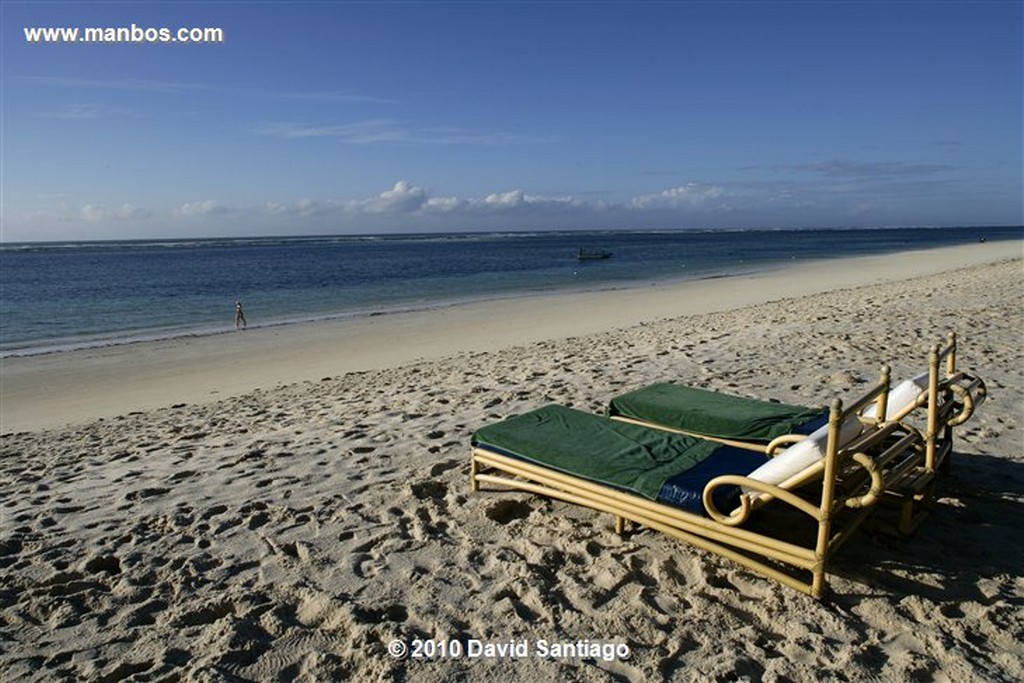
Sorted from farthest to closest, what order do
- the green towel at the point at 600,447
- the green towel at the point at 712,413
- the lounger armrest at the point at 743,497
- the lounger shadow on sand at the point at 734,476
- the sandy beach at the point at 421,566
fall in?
the green towel at the point at 712,413
the green towel at the point at 600,447
the lounger shadow on sand at the point at 734,476
the lounger armrest at the point at 743,497
the sandy beach at the point at 421,566

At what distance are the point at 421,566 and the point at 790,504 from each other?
6.58ft

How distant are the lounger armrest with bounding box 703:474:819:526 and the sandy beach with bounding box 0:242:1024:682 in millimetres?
384

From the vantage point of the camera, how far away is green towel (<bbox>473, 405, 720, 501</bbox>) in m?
3.78

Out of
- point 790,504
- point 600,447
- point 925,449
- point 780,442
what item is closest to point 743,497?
point 790,504

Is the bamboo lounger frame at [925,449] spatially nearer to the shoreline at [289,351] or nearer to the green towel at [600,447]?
the green towel at [600,447]

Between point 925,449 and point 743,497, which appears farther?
point 925,449

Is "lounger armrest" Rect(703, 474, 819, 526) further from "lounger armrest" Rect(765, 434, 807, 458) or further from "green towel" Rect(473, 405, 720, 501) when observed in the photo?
"lounger armrest" Rect(765, 434, 807, 458)

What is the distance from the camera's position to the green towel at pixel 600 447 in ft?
12.4

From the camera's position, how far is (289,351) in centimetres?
1473

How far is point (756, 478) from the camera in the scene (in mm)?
3385

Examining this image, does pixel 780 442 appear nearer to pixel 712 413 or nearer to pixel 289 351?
pixel 712 413

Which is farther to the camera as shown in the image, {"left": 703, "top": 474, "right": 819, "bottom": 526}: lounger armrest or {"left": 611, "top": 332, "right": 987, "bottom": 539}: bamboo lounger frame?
{"left": 611, "top": 332, "right": 987, "bottom": 539}: bamboo lounger frame

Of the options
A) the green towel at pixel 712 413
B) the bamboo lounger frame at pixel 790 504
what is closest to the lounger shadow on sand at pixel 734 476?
the bamboo lounger frame at pixel 790 504

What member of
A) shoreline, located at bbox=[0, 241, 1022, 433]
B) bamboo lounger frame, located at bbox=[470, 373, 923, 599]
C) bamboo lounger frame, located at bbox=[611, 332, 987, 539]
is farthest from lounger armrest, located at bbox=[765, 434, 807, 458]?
shoreline, located at bbox=[0, 241, 1022, 433]
